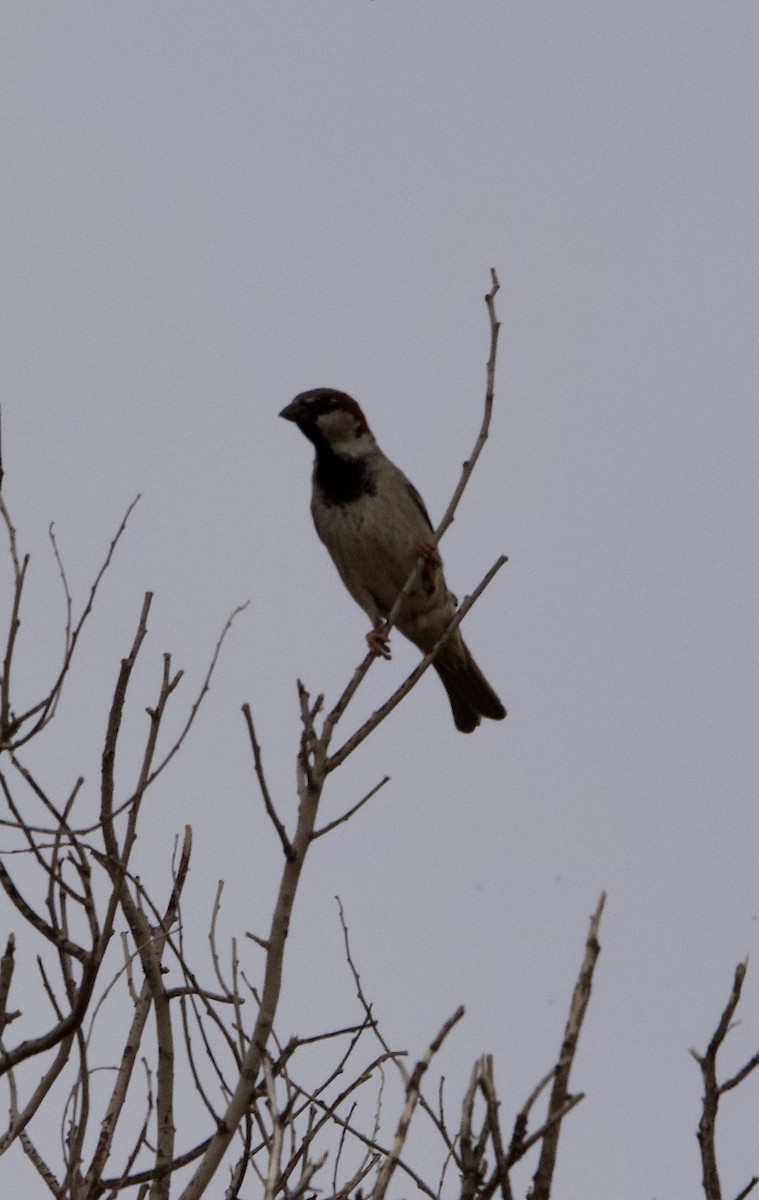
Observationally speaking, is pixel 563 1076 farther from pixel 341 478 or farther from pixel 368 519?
pixel 341 478

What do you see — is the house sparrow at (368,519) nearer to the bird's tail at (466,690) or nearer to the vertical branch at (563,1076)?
the bird's tail at (466,690)

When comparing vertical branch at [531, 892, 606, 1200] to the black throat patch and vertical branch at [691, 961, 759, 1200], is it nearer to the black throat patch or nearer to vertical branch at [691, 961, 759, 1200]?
vertical branch at [691, 961, 759, 1200]

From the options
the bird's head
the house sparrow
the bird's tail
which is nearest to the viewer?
the house sparrow

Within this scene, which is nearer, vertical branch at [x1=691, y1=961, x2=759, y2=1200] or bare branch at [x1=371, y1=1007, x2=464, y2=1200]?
Result: bare branch at [x1=371, y1=1007, x2=464, y2=1200]

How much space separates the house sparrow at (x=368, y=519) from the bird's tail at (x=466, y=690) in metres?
0.07

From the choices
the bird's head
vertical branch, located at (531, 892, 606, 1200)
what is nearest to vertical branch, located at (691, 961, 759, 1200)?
vertical branch, located at (531, 892, 606, 1200)

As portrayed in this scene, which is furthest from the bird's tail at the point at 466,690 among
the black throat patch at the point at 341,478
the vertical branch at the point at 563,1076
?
the vertical branch at the point at 563,1076

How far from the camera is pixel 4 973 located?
260cm

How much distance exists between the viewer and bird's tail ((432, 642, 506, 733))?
627 cm

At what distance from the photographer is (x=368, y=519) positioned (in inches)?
220

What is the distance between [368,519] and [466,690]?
110 centimetres

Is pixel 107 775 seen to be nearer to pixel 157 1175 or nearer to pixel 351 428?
pixel 157 1175

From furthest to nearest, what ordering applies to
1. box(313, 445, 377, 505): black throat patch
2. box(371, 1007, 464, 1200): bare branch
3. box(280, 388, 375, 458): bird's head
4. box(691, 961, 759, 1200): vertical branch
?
1. box(280, 388, 375, 458): bird's head
2. box(313, 445, 377, 505): black throat patch
3. box(691, 961, 759, 1200): vertical branch
4. box(371, 1007, 464, 1200): bare branch

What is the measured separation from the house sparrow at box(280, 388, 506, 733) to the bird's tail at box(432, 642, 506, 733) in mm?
70
